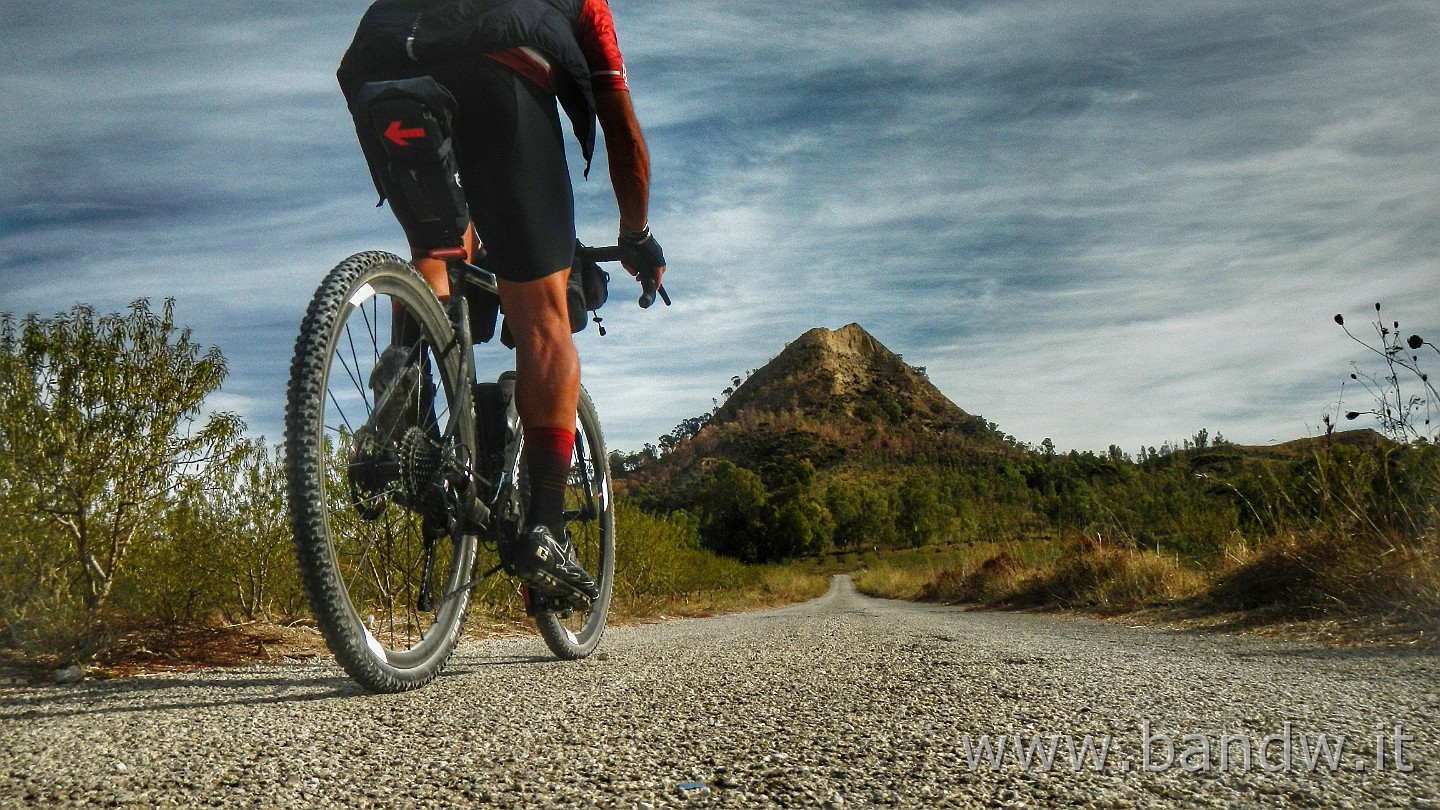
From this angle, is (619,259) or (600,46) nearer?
(600,46)

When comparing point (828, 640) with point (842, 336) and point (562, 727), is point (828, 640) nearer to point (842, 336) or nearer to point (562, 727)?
point (562, 727)

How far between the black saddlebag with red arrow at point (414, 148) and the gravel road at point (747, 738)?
114 cm

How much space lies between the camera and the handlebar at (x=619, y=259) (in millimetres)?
2848

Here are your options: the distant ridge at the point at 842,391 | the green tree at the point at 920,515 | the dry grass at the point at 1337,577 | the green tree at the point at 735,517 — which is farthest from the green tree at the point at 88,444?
the distant ridge at the point at 842,391

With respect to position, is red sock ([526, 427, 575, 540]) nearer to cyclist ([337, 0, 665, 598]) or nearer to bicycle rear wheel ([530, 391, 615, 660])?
cyclist ([337, 0, 665, 598])

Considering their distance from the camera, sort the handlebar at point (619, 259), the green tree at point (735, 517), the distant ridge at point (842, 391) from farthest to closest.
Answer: the distant ridge at point (842, 391) < the green tree at point (735, 517) < the handlebar at point (619, 259)

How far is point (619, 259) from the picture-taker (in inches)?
112

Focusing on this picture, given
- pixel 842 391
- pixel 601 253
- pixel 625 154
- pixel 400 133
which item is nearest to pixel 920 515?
pixel 842 391

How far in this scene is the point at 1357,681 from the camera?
1787 mm

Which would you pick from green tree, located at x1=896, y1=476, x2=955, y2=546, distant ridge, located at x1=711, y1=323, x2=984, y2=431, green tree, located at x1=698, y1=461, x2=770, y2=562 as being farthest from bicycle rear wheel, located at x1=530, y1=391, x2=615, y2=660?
distant ridge, located at x1=711, y1=323, x2=984, y2=431

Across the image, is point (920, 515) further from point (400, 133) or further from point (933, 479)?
point (400, 133)

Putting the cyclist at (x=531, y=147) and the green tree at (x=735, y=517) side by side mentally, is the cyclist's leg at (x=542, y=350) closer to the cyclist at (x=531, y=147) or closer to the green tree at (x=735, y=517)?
the cyclist at (x=531, y=147)

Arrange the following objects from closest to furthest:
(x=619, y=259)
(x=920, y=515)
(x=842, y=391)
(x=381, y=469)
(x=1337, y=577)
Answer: (x=381, y=469), (x=619, y=259), (x=1337, y=577), (x=920, y=515), (x=842, y=391)

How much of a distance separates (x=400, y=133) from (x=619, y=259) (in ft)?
3.36
